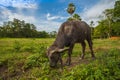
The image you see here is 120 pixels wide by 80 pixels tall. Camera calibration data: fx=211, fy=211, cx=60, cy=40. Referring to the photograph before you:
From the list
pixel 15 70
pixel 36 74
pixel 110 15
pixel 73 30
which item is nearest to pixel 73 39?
pixel 73 30

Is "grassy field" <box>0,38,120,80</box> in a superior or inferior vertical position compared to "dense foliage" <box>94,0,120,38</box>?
inferior

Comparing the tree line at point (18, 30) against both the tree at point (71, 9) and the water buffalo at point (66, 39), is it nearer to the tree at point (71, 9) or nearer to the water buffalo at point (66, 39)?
the tree at point (71, 9)

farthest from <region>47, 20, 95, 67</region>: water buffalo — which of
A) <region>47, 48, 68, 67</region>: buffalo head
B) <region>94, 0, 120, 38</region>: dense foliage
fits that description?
<region>94, 0, 120, 38</region>: dense foliage

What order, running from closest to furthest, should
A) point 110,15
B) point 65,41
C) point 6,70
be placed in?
point 65,41 < point 6,70 < point 110,15

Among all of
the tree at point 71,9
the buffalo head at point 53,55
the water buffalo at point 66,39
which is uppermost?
the tree at point 71,9

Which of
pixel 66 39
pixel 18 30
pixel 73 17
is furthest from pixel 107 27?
pixel 66 39

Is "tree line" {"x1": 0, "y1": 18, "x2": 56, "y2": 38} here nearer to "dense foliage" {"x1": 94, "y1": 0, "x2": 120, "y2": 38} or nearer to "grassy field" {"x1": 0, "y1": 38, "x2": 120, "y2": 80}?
Result: "dense foliage" {"x1": 94, "y1": 0, "x2": 120, "y2": 38}

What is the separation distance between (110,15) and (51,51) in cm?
5004

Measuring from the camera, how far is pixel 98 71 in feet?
25.3

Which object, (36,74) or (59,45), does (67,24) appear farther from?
(36,74)

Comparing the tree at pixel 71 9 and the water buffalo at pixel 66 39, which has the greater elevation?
the tree at pixel 71 9

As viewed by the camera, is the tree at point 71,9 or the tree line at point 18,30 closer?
the tree at point 71,9

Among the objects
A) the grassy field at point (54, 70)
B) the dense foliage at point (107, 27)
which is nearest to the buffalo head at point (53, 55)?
the grassy field at point (54, 70)

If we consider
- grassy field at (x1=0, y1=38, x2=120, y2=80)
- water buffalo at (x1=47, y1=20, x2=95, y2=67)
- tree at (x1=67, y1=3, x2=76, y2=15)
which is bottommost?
grassy field at (x1=0, y1=38, x2=120, y2=80)
